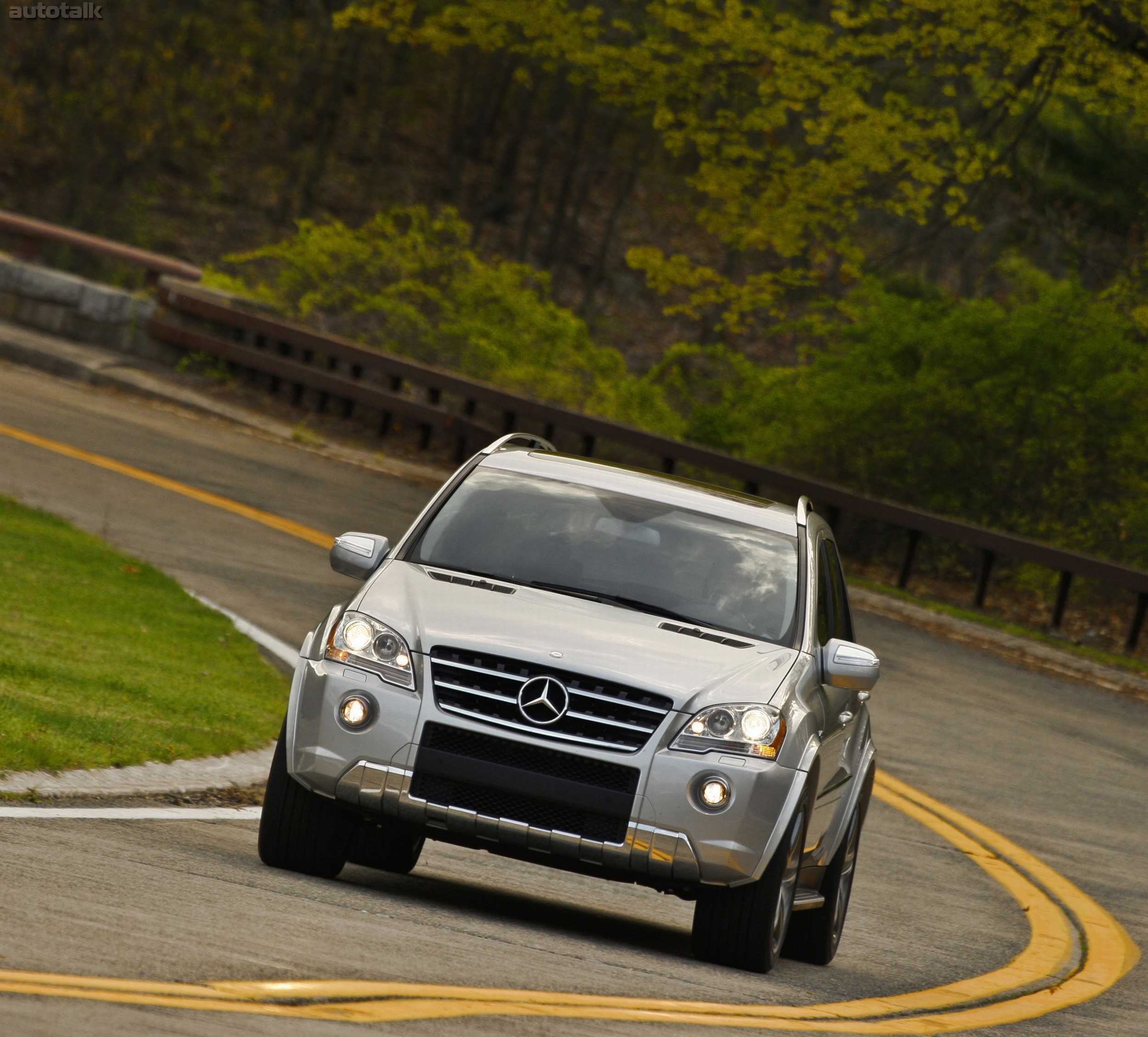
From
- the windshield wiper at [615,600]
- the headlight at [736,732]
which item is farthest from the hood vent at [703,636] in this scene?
the headlight at [736,732]

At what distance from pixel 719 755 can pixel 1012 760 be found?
7.71 meters

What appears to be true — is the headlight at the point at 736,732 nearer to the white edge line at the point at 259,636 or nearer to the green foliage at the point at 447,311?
the white edge line at the point at 259,636

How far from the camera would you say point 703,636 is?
6820mm

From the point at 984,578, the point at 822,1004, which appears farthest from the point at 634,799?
the point at 984,578

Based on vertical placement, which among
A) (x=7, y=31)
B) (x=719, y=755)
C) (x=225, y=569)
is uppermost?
(x=7, y=31)

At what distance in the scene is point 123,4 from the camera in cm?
3741

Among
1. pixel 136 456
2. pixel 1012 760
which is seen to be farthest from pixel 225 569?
pixel 1012 760

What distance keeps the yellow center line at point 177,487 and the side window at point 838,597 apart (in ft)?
29.0

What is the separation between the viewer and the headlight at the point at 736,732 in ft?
20.7

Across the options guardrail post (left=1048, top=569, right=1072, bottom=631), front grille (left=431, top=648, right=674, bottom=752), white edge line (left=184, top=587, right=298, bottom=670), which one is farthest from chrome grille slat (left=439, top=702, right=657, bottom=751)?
guardrail post (left=1048, top=569, right=1072, bottom=631)

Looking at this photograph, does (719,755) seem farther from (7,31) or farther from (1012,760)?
(7,31)

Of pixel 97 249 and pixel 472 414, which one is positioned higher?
pixel 97 249

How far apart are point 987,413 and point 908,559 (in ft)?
7.70

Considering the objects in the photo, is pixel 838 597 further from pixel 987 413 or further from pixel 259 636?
pixel 987 413
